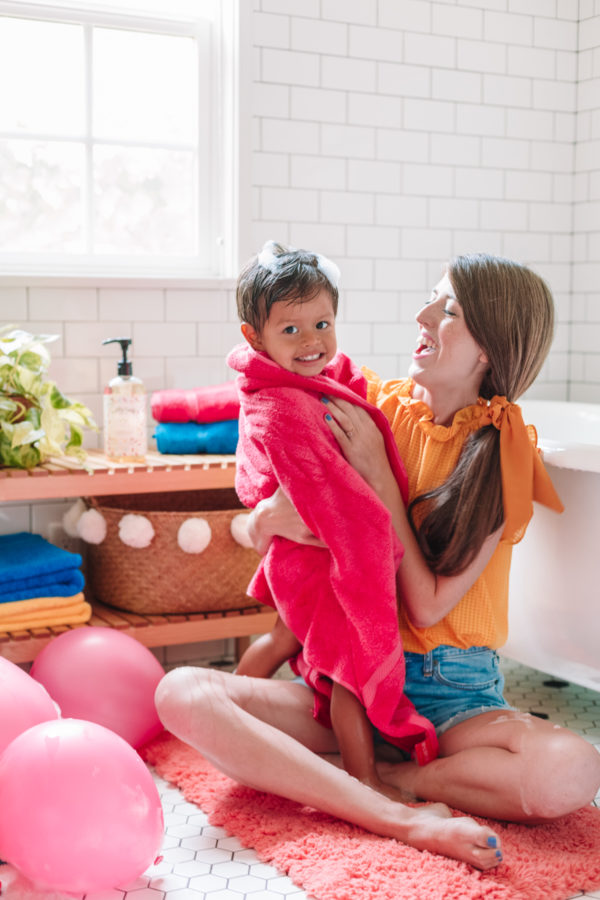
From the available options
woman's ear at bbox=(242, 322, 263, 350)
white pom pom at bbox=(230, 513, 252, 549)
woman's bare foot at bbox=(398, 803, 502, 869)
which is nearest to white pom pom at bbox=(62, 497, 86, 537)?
white pom pom at bbox=(230, 513, 252, 549)

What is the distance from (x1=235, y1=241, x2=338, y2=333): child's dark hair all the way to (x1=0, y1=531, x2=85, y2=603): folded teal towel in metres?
0.94

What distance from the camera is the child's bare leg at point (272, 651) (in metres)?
2.21

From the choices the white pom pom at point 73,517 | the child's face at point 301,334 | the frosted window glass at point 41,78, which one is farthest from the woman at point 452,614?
the frosted window glass at point 41,78

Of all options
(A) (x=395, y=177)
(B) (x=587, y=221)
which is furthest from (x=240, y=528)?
(B) (x=587, y=221)

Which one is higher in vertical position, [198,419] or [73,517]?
[198,419]

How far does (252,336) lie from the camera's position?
75.0 inches

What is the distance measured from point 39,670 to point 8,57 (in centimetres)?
173

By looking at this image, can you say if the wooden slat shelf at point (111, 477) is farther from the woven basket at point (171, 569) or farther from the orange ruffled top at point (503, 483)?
the orange ruffled top at point (503, 483)

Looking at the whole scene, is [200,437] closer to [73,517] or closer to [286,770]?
[73,517]

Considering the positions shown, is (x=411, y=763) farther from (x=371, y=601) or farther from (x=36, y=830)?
(x=36, y=830)

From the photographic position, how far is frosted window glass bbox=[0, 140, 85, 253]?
9.53ft

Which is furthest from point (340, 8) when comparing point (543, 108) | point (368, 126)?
point (543, 108)

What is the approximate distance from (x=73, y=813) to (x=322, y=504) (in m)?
0.67

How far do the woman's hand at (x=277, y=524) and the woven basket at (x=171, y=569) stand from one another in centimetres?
70
